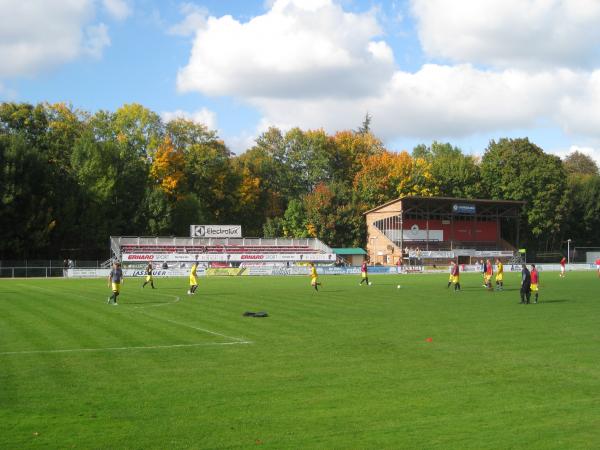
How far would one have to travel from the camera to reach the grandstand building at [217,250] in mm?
69938

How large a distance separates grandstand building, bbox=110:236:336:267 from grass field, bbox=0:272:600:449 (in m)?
46.2

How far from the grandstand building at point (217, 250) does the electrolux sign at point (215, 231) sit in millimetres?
633

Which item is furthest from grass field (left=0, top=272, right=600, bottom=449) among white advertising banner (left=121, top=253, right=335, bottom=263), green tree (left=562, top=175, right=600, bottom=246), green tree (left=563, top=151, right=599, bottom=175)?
green tree (left=563, top=151, right=599, bottom=175)

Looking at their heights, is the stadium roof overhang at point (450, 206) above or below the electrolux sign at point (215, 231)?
above

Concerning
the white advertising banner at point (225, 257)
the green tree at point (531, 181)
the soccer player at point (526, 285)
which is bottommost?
the soccer player at point (526, 285)

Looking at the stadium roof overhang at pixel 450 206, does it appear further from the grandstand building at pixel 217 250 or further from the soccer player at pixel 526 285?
the soccer player at pixel 526 285

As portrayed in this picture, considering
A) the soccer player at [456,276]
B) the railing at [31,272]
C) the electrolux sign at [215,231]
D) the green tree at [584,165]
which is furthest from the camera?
the green tree at [584,165]

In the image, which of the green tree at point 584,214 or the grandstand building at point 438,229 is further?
the green tree at point 584,214

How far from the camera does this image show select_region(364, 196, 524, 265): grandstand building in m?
86.8

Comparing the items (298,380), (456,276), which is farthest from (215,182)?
(298,380)

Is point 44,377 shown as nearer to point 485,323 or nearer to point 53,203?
point 485,323

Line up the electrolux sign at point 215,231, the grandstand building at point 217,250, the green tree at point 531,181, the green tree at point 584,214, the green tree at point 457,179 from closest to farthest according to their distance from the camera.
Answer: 1. the grandstand building at point 217,250
2. the electrolux sign at point 215,231
3. the green tree at point 531,181
4. the green tree at point 457,179
5. the green tree at point 584,214

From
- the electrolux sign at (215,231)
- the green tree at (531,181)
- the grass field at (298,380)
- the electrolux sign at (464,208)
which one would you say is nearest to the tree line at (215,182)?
the green tree at (531,181)

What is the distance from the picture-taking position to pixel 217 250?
76688mm
